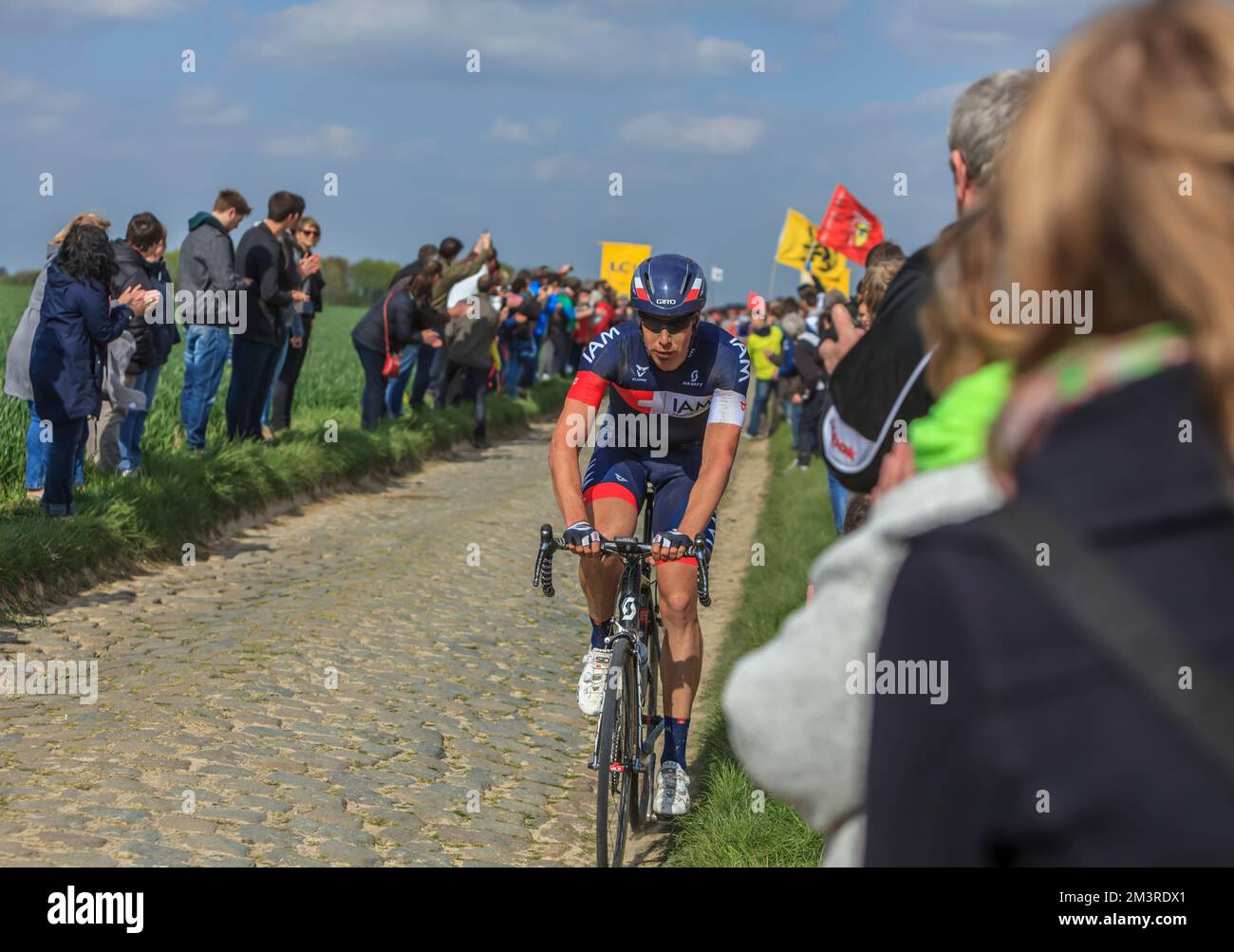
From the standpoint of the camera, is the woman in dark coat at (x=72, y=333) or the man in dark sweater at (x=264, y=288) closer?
the woman in dark coat at (x=72, y=333)

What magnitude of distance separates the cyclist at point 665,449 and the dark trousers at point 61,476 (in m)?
5.03

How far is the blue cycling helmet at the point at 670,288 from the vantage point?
6082 mm

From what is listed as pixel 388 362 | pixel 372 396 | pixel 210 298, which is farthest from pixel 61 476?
pixel 372 396

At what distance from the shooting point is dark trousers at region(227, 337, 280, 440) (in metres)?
14.3

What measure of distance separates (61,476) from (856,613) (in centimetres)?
947

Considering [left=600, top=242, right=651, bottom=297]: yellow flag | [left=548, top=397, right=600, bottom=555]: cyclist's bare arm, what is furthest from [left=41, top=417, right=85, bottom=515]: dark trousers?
[left=600, top=242, right=651, bottom=297]: yellow flag

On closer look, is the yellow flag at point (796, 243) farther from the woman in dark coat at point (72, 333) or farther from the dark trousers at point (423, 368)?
the woman in dark coat at point (72, 333)

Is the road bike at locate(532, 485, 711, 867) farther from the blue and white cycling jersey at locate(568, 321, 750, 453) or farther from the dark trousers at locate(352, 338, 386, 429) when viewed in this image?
the dark trousers at locate(352, 338, 386, 429)

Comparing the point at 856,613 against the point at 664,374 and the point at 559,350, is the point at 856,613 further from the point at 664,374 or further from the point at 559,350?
the point at 559,350

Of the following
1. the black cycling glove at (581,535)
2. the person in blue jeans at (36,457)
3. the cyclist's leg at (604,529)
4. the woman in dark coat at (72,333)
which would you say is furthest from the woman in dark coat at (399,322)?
the black cycling glove at (581,535)

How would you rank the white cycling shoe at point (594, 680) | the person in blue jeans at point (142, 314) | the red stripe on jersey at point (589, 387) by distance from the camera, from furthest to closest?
the person in blue jeans at point (142, 314)
the red stripe on jersey at point (589, 387)
the white cycling shoe at point (594, 680)

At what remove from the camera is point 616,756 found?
5715mm

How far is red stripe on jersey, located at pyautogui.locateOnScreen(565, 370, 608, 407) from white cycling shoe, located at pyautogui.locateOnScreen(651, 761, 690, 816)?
151cm

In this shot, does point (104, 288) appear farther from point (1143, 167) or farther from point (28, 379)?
point (1143, 167)
